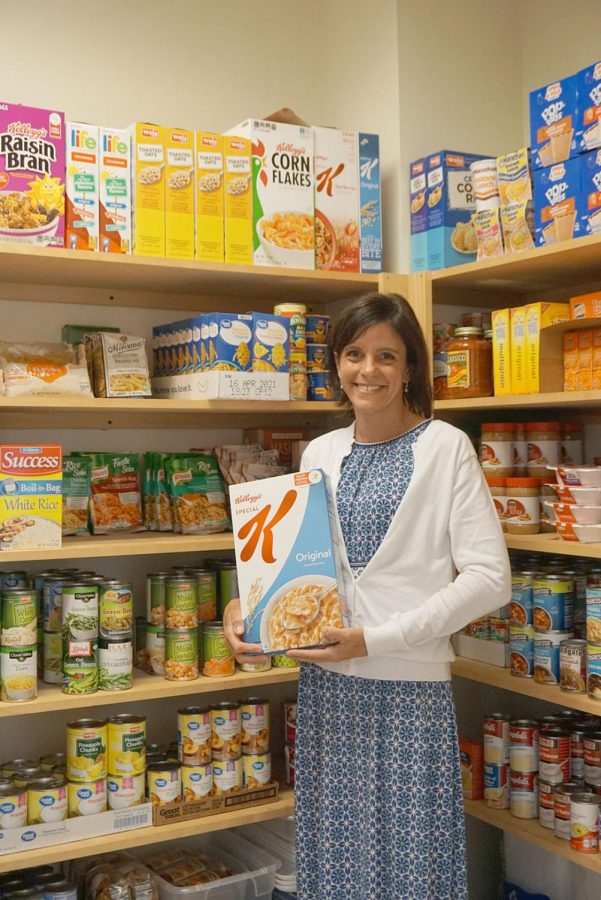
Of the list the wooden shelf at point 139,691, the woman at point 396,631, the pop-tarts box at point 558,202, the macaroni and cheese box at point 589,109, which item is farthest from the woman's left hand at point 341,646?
the macaroni and cheese box at point 589,109

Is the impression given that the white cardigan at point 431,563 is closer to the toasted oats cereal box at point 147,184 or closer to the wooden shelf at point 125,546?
the wooden shelf at point 125,546

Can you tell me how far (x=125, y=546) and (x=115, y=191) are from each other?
2.87 feet

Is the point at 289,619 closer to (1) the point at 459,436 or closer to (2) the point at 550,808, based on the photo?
(1) the point at 459,436

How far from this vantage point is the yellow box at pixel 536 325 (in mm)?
2346

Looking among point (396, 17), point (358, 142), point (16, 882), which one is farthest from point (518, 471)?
point (16, 882)

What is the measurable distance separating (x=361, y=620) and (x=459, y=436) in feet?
1.42

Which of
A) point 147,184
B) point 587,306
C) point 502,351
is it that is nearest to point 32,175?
point 147,184

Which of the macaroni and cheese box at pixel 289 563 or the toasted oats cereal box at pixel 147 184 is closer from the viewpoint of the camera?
the macaroni and cheese box at pixel 289 563

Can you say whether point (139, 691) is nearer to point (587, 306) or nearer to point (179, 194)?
point (179, 194)

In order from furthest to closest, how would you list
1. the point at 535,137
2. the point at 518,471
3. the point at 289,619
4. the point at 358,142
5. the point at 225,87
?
the point at 225,87 < the point at 358,142 < the point at 518,471 < the point at 535,137 < the point at 289,619

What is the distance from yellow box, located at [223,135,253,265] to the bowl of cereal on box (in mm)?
44

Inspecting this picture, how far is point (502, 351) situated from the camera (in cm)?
246

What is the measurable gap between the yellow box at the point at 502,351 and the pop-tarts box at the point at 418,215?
36 centimetres

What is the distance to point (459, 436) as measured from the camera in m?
2.03
